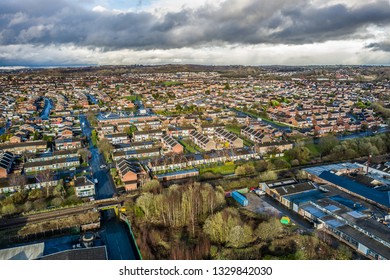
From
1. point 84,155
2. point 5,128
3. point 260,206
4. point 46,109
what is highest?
point 46,109

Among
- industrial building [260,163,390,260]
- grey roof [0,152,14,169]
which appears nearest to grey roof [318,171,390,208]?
industrial building [260,163,390,260]

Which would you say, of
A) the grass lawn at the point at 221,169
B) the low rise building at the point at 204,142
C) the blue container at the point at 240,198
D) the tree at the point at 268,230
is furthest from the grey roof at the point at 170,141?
the tree at the point at 268,230

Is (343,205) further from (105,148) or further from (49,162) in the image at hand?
(49,162)

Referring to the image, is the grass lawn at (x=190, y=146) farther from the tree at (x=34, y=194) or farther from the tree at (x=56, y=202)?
the tree at (x=34, y=194)

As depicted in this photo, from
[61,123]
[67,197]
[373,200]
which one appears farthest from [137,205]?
[61,123]

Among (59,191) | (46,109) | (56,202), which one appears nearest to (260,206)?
(56,202)

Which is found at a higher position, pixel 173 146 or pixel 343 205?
pixel 173 146
